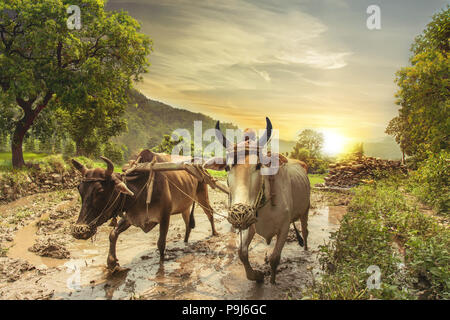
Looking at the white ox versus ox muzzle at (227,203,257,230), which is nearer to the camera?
ox muzzle at (227,203,257,230)

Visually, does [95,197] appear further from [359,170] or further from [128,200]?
[359,170]

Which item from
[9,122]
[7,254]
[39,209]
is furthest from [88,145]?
[7,254]

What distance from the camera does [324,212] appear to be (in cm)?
1155

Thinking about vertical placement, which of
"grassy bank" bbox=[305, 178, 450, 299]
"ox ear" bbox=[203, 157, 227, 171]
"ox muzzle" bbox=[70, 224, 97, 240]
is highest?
"ox ear" bbox=[203, 157, 227, 171]

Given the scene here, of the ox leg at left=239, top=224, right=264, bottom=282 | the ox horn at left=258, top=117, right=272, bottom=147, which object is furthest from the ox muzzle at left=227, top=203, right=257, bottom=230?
the ox leg at left=239, top=224, right=264, bottom=282

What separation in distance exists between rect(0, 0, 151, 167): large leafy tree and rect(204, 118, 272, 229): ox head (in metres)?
14.0

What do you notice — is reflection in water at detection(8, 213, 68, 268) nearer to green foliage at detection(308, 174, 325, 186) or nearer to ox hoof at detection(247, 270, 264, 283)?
ox hoof at detection(247, 270, 264, 283)

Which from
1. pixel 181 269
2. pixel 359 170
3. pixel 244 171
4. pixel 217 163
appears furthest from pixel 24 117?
pixel 359 170

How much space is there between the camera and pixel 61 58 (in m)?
16.5

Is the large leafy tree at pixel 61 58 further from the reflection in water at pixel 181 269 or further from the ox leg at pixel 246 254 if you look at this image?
the ox leg at pixel 246 254

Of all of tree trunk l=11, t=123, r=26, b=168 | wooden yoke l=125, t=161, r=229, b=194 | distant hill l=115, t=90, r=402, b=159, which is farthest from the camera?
distant hill l=115, t=90, r=402, b=159

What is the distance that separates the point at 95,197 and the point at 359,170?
18244 millimetres

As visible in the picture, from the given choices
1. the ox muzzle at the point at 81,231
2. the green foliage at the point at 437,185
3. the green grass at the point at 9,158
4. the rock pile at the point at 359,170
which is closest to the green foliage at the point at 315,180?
the rock pile at the point at 359,170

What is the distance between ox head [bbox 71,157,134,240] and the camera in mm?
4179
